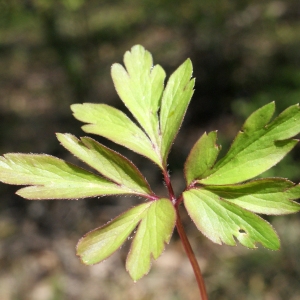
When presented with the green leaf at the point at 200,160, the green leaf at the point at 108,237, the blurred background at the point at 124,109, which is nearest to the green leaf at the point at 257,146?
the green leaf at the point at 200,160

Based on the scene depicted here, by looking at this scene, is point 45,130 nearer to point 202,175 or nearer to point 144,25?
point 144,25

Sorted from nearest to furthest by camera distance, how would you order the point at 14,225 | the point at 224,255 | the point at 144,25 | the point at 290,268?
the point at 290,268 → the point at 224,255 → the point at 14,225 → the point at 144,25

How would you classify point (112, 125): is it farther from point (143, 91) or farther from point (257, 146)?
point (257, 146)

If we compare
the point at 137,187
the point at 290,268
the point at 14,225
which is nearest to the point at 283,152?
the point at 137,187

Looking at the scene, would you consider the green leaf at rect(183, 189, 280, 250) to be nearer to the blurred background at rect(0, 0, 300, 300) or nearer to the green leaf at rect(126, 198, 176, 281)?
the green leaf at rect(126, 198, 176, 281)

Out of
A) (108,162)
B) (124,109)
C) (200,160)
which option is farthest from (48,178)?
(124,109)

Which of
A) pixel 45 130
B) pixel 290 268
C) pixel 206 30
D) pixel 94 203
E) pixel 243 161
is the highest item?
pixel 243 161

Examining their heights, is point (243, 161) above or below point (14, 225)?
above
